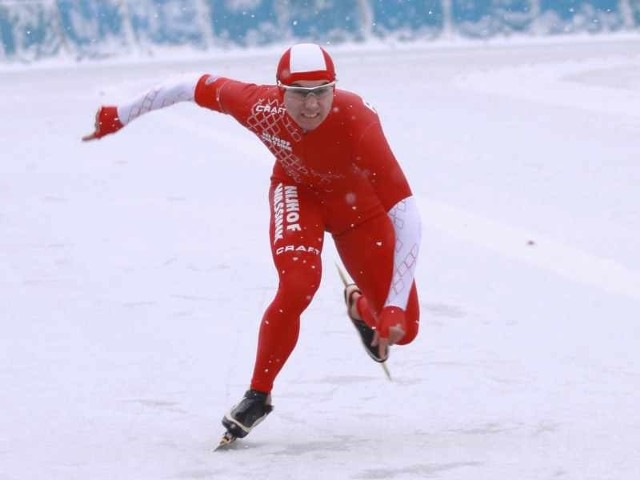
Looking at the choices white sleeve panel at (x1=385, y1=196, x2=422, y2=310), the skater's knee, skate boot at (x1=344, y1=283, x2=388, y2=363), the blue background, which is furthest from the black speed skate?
the blue background

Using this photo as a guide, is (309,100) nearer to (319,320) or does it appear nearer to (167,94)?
(167,94)

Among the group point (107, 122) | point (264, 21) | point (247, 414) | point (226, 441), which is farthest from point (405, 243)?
point (264, 21)

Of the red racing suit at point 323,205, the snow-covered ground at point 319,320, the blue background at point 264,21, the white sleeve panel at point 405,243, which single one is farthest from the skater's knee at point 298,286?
the blue background at point 264,21

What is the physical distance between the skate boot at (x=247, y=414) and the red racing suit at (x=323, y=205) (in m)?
0.04

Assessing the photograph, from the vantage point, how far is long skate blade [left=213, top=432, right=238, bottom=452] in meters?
6.04

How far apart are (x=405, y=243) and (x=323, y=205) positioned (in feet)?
1.71

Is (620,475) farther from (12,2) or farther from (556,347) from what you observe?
(12,2)

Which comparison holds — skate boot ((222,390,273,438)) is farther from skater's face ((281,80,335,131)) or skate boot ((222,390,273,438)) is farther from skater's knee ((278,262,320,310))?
skater's face ((281,80,335,131))

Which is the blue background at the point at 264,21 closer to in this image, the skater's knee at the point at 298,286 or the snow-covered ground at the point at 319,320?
the snow-covered ground at the point at 319,320

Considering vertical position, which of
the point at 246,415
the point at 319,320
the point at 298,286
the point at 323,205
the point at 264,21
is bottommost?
the point at 264,21

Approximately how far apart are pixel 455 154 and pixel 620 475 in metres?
11.0

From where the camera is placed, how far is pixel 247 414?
20.1ft

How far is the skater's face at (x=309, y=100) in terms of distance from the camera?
5.95 meters

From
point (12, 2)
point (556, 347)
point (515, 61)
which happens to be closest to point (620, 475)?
point (556, 347)
